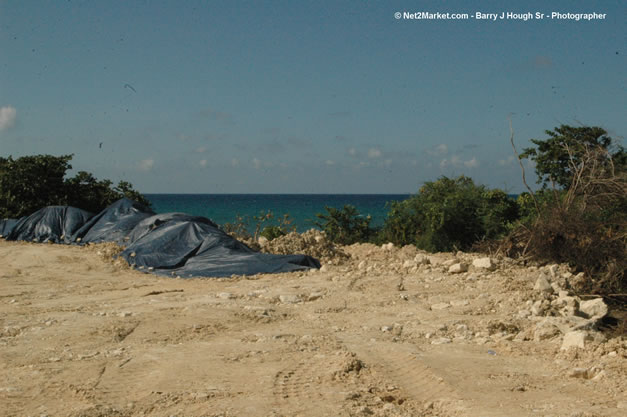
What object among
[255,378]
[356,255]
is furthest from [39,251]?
[255,378]

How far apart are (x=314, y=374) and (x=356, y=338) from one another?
1.38 meters

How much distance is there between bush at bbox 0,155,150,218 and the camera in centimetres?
1772

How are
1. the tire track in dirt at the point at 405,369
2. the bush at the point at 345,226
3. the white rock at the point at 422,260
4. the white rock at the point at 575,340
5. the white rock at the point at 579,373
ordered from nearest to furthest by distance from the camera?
the tire track in dirt at the point at 405,369, the white rock at the point at 579,373, the white rock at the point at 575,340, the white rock at the point at 422,260, the bush at the point at 345,226

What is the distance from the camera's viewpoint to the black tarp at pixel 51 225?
15176mm

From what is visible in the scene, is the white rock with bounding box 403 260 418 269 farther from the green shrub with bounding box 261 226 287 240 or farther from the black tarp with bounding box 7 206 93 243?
the black tarp with bounding box 7 206 93 243

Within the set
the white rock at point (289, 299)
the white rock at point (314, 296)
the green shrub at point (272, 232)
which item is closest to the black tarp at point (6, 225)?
the green shrub at point (272, 232)

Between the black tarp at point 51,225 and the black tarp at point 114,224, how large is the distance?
336 millimetres

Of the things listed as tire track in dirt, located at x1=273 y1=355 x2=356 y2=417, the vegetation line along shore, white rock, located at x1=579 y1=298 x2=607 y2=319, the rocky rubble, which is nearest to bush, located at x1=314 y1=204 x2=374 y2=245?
the vegetation line along shore

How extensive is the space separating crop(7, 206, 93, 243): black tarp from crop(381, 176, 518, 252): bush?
8481 mm

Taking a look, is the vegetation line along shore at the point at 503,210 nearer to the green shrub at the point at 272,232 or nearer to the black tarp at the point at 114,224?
the green shrub at the point at 272,232

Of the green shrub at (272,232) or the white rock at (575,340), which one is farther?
the green shrub at (272,232)

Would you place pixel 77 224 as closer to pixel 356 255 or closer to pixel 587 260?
pixel 356 255

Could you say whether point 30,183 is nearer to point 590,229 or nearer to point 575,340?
point 590,229

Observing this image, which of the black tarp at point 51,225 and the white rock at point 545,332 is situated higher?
the black tarp at point 51,225
